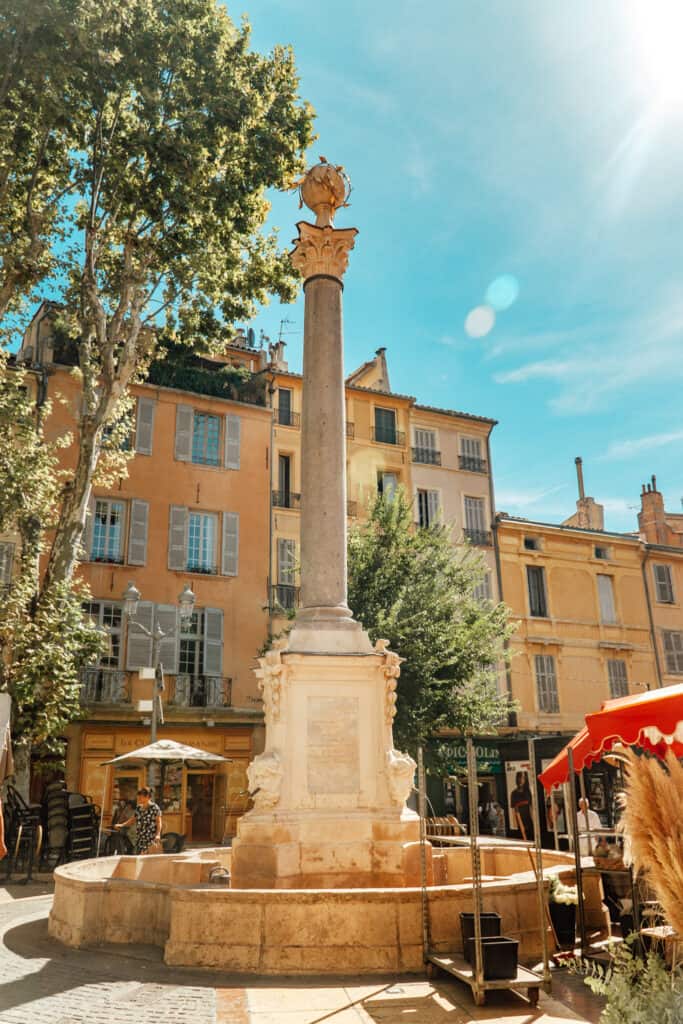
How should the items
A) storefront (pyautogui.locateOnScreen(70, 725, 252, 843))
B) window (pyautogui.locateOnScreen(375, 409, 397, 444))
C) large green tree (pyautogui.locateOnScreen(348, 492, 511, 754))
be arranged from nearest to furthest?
large green tree (pyautogui.locateOnScreen(348, 492, 511, 754)), storefront (pyautogui.locateOnScreen(70, 725, 252, 843)), window (pyautogui.locateOnScreen(375, 409, 397, 444))

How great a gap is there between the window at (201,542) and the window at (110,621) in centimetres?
272

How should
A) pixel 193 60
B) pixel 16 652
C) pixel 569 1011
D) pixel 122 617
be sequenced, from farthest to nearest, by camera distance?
1. pixel 122 617
2. pixel 193 60
3. pixel 16 652
4. pixel 569 1011

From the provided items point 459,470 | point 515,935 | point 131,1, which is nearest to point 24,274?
point 131,1

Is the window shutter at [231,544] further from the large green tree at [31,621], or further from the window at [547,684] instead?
the window at [547,684]

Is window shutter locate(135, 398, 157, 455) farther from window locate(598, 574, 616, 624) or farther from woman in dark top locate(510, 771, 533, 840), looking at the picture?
window locate(598, 574, 616, 624)

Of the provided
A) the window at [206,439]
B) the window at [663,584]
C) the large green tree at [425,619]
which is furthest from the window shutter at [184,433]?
the window at [663,584]

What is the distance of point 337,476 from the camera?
10242 mm

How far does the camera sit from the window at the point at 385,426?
103ft

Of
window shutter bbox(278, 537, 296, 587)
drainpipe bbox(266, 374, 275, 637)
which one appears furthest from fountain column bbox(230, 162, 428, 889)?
window shutter bbox(278, 537, 296, 587)

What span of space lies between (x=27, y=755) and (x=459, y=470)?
20.7 meters

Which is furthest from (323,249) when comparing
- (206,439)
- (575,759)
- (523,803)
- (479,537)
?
(479,537)

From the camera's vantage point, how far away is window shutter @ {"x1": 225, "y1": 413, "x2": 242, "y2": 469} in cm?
2733

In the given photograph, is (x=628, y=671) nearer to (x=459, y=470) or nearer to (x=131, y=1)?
(x=459, y=470)

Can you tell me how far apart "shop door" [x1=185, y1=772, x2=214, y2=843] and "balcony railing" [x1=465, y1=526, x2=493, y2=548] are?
520 inches
